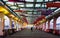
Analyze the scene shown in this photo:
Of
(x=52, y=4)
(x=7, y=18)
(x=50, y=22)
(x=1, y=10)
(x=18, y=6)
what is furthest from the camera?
(x=50, y=22)

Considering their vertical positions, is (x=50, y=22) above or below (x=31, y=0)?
below

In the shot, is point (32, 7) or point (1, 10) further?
point (32, 7)

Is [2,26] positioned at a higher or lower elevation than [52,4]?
lower

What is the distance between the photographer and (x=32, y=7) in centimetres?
4097

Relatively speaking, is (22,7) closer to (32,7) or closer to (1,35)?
(32,7)

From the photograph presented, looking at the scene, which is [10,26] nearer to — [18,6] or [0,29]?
[18,6]

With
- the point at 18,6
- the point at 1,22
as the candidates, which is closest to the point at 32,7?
the point at 18,6

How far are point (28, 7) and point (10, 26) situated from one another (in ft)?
30.1

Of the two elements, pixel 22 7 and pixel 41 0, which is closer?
pixel 41 0

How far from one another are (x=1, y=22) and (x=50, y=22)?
20.3m

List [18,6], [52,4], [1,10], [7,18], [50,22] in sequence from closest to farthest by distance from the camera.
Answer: [52,4]
[1,10]
[7,18]
[18,6]
[50,22]

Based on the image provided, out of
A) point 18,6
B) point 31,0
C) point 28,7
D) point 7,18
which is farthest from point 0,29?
point 28,7

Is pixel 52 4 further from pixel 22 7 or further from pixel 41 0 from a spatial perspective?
pixel 22 7

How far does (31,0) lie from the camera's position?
3266cm
